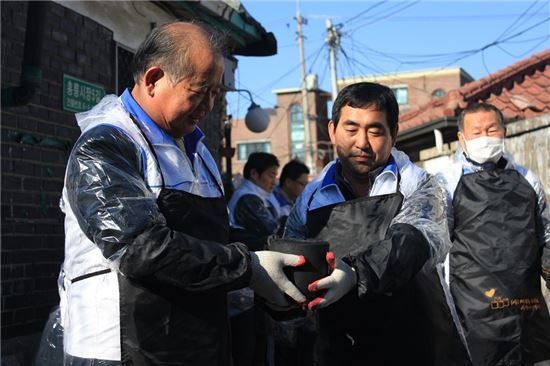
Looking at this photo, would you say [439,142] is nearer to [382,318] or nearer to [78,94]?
[78,94]

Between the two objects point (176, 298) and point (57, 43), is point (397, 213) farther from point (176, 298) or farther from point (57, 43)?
point (57, 43)

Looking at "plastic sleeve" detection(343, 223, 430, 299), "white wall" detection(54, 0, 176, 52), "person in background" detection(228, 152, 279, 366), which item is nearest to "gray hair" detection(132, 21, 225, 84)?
"plastic sleeve" detection(343, 223, 430, 299)

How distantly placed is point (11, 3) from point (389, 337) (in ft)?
12.4

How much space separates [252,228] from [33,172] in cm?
196

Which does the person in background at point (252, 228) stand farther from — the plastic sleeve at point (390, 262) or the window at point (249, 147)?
the window at point (249, 147)

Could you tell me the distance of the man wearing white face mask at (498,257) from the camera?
395 cm

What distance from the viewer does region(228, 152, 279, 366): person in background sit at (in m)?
4.69

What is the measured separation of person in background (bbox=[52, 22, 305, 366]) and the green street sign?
331cm

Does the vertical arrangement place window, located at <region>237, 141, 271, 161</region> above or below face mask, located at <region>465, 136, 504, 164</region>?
above

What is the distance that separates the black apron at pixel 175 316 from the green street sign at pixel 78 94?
11.6 ft

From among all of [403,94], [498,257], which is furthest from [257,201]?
[403,94]

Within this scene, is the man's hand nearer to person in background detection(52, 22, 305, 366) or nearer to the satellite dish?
person in background detection(52, 22, 305, 366)

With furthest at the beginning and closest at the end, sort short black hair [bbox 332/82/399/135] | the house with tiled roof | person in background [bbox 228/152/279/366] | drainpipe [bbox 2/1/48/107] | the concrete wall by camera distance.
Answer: the concrete wall → the house with tiled roof → person in background [bbox 228/152/279/366] → drainpipe [bbox 2/1/48/107] → short black hair [bbox 332/82/399/135]

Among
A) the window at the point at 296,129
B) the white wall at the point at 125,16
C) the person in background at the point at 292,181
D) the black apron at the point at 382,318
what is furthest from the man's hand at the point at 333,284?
the window at the point at 296,129
